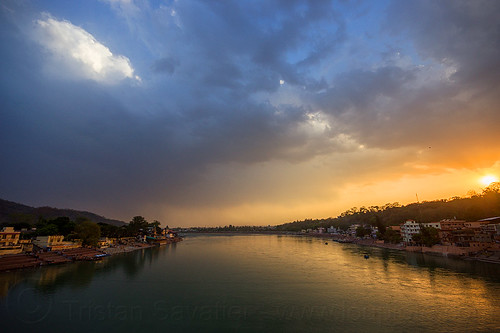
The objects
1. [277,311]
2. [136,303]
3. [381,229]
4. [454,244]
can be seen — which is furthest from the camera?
[381,229]

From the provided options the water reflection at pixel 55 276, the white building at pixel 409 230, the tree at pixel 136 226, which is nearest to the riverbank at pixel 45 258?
the water reflection at pixel 55 276

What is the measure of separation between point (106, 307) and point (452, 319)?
91.1 feet

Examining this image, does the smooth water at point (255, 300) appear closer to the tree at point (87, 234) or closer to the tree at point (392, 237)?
the tree at point (87, 234)

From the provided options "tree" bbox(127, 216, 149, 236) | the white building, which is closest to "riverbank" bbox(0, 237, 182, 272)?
"tree" bbox(127, 216, 149, 236)

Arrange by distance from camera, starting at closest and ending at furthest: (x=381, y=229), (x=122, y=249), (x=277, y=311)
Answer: (x=277, y=311)
(x=122, y=249)
(x=381, y=229)

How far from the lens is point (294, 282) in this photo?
28.5 metres

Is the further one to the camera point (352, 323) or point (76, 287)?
point (76, 287)

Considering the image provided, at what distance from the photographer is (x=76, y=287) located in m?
25.9

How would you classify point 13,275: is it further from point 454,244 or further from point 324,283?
point 454,244

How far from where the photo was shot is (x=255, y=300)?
21.7 metres

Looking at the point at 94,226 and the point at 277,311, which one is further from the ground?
the point at 94,226

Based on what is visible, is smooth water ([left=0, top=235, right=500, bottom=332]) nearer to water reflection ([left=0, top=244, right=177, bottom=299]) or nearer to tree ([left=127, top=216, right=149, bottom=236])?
water reflection ([left=0, top=244, right=177, bottom=299])

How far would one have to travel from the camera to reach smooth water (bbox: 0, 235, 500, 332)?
53.5 ft

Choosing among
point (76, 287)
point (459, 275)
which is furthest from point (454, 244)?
point (76, 287)
